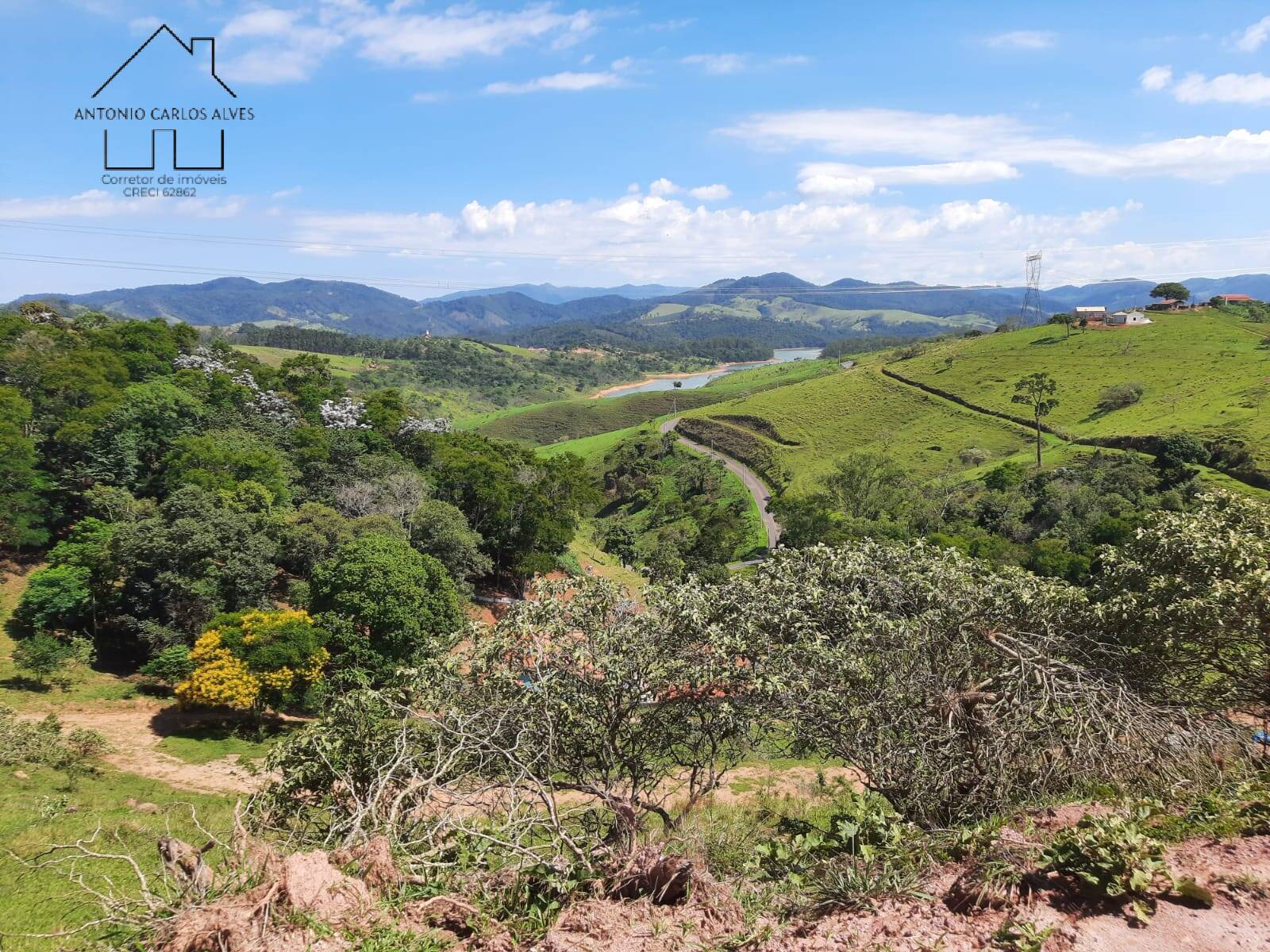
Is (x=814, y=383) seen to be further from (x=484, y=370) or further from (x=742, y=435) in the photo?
(x=484, y=370)

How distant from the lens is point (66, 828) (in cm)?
1316

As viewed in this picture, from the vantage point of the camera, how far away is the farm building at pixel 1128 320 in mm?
98500

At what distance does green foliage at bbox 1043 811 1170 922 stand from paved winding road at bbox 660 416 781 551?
4383 centimetres

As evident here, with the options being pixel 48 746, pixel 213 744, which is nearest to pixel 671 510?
pixel 213 744

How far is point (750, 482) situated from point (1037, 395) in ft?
105

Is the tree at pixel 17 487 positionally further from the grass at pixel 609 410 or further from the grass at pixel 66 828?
the grass at pixel 609 410

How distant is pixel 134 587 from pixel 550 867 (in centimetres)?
2485

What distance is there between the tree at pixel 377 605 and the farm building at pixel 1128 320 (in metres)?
108

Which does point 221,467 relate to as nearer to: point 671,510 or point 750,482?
point 671,510

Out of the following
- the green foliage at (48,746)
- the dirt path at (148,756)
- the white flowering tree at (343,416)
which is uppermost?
the white flowering tree at (343,416)

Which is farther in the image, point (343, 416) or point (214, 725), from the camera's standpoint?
point (343, 416)

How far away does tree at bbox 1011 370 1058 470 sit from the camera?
7231 centimetres

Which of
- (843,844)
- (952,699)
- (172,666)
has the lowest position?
(172,666)

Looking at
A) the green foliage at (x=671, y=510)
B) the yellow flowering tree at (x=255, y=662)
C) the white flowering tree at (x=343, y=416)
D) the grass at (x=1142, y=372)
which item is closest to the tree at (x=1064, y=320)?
the grass at (x=1142, y=372)
